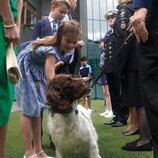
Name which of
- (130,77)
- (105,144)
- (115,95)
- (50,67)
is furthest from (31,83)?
(115,95)

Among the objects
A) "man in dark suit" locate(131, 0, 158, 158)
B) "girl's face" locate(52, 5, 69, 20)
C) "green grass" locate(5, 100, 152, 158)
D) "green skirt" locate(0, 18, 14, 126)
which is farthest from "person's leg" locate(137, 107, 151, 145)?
"green skirt" locate(0, 18, 14, 126)

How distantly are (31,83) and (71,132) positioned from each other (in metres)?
0.72

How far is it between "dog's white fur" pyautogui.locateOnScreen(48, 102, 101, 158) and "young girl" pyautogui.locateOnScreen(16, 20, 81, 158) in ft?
1.03

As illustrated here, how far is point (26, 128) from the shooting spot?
414cm

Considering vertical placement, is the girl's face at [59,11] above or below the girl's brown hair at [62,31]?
above

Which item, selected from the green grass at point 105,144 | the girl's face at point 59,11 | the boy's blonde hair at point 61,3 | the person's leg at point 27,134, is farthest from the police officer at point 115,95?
the person's leg at point 27,134

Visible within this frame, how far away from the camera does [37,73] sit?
429 cm

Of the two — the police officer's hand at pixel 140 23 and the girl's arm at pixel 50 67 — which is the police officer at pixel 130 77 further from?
the police officer's hand at pixel 140 23

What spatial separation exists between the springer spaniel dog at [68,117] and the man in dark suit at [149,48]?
99 centimetres

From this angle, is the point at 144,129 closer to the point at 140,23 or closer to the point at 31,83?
the point at 31,83

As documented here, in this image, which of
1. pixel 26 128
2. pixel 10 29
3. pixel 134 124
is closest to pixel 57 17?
pixel 26 128

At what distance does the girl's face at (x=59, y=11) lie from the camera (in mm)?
4797

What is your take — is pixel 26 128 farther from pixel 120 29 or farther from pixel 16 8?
pixel 120 29

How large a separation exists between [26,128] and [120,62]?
5.37ft
